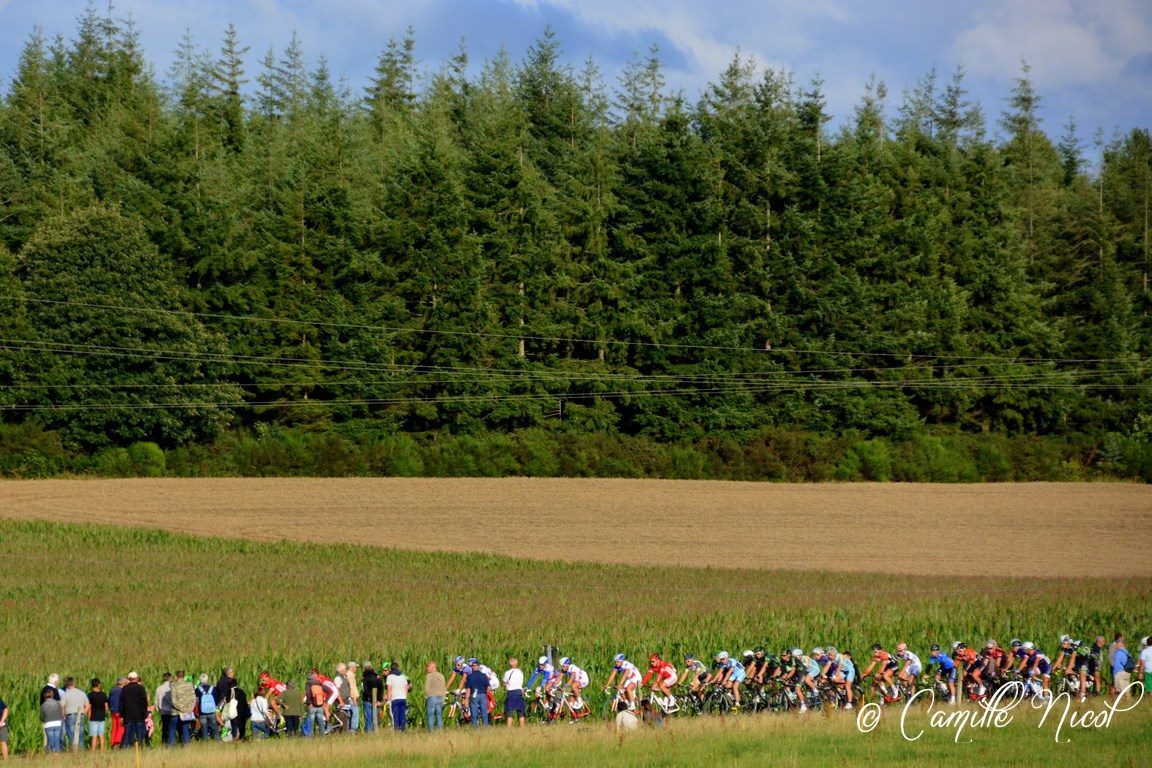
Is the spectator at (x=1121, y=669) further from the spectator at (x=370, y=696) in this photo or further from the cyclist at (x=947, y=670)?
the spectator at (x=370, y=696)

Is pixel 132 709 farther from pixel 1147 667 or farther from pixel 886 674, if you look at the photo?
pixel 1147 667

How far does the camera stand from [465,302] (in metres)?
84.1

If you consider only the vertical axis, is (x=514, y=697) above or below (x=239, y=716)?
above

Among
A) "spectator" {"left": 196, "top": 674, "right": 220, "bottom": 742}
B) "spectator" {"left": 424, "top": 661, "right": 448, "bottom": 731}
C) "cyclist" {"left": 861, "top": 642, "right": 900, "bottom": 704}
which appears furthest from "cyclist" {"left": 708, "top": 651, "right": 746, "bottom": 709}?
"spectator" {"left": 196, "top": 674, "right": 220, "bottom": 742}

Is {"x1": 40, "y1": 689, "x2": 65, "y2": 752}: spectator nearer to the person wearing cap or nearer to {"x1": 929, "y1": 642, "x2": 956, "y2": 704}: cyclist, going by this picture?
the person wearing cap

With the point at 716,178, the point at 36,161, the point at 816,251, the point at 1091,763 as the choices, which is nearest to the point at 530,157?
the point at 716,178

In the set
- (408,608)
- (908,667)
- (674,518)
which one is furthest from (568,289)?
(908,667)

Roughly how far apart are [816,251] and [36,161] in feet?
173

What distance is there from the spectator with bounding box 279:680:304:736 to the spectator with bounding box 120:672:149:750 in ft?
8.29

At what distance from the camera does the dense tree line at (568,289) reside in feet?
257

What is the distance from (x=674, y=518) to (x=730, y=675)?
3822 cm

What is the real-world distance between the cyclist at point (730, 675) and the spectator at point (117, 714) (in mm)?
10665

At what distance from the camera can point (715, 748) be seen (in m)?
20.8

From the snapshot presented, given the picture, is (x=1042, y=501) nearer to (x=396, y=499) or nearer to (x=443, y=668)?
(x=396, y=499)
